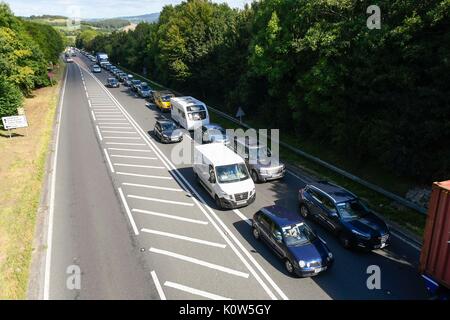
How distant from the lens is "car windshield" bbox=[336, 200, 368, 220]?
14838 millimetres

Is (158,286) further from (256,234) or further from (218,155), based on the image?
(218,155)

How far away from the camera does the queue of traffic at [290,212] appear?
13.1m

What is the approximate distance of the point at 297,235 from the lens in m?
13.6

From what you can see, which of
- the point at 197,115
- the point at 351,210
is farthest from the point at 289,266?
the point at 197,115

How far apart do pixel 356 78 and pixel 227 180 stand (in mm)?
9511

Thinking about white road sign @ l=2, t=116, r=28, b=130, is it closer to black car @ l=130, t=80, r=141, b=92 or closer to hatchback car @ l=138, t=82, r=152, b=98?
hatchback car @ l=138, t=82, r=152, b=98

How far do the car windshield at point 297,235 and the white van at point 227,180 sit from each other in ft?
14.0

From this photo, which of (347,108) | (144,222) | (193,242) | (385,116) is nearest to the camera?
(193,242)

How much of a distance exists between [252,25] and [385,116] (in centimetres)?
1784

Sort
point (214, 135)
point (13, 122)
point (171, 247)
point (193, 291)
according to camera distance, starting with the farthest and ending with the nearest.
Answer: point (13, 122) < point (214, 135) < point (171, 247) < point (193, 291)

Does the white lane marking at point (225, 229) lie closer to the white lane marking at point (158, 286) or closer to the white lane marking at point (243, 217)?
the white lane marking at point (243, 217)
